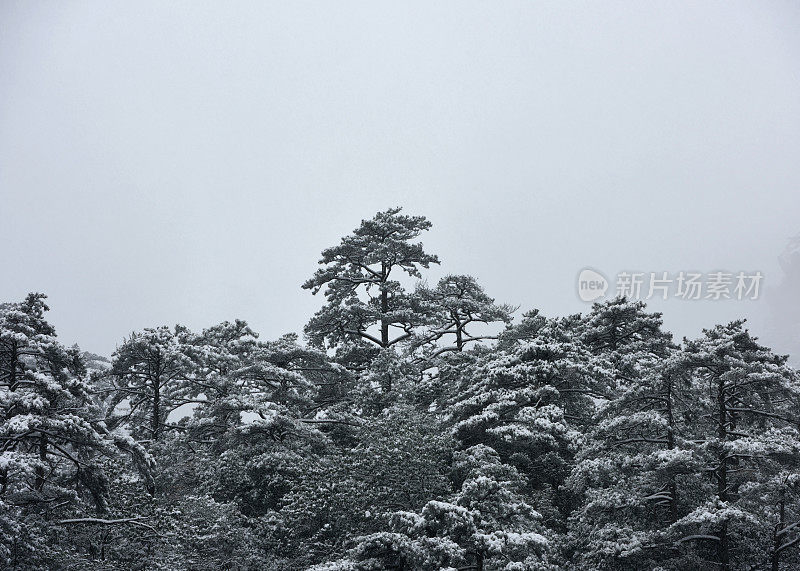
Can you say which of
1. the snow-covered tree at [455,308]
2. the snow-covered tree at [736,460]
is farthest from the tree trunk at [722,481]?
the snow-covered tree at [455,308]

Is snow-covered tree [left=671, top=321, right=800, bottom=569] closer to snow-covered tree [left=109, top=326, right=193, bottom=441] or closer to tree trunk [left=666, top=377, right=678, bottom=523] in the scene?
tree trunk [left=666, top=377, right=678, bottom=523]

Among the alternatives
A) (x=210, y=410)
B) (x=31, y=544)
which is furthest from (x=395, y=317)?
(x=31, y=544)

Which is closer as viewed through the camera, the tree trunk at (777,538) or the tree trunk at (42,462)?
the tree trunk at (42,462)

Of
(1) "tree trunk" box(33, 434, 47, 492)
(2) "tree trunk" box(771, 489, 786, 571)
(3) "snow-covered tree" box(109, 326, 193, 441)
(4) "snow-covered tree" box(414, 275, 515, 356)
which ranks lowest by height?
(2) "tree trunk" box(771, 489, 786, 571)

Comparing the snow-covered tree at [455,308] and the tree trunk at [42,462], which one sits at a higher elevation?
the snow-covered tree at [455,308]

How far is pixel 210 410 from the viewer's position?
22344mm

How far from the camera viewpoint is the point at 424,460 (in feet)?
53.4

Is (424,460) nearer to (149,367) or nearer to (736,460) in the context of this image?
(736,460)

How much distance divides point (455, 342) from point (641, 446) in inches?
547

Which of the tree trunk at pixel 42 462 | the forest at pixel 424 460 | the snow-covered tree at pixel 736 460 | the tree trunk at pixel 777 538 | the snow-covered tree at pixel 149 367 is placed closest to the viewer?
the tree trunk at pixel 42 462

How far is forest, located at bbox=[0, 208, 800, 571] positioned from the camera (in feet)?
43.8

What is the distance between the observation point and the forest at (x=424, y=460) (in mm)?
13344

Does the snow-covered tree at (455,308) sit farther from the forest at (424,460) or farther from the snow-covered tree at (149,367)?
the snow-covered tree at (149,367)

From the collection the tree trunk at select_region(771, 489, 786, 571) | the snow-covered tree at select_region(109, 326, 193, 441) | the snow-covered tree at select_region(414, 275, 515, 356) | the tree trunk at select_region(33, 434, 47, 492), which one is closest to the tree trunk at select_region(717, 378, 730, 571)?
the tree trunk at select_region(771, 489, 786, 571)
